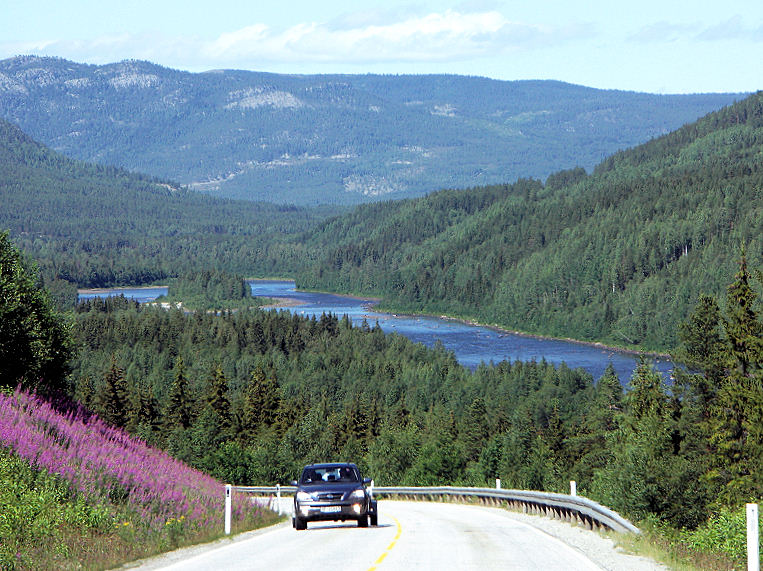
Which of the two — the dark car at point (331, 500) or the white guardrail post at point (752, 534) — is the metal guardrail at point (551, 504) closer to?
the dark car at point (331, 500)

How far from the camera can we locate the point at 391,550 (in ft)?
74.0

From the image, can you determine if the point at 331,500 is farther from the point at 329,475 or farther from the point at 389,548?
the point at 389,548

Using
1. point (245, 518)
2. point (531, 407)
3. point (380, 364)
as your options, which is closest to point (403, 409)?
point (531, 407)

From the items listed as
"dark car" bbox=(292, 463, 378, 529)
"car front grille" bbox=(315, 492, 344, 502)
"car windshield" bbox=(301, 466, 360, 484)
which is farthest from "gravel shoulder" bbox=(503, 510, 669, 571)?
"car front grille" bbox=(315, 492, 344, 502)

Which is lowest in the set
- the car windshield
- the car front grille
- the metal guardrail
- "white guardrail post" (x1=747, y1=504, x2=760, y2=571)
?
the metal guardrail

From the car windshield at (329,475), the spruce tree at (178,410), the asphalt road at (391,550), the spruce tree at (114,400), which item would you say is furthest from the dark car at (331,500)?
the spruce tree at (178,410)

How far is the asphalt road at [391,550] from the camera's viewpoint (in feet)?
66.1

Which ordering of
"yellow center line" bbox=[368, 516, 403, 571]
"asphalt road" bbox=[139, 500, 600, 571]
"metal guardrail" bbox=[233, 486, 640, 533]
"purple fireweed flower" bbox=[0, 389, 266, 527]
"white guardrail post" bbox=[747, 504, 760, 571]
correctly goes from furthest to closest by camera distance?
"metal guardrail" bbox=[233, 486, 640, 533]
"purple fireweed flower" bbox=[0, 389, 266, 527]
"asphalt road" bbox=[139, 500, 600, 571]
"yellow center line" bbox=[368, 516, 403, 571]
"white guardrail post" bbox=[747, 504, 760, 571]

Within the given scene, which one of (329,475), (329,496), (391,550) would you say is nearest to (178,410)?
(329,475)

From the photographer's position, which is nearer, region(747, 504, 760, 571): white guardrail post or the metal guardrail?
region(747, 504, 760, 571): white guardrail post

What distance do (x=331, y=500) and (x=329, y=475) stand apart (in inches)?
52.8

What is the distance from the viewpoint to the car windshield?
29.5 m

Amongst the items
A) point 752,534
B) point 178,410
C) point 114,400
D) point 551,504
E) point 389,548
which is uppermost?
point 752,534

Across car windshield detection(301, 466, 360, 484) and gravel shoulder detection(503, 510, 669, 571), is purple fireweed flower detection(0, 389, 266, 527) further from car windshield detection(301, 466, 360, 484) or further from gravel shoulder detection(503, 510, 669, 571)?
gravel shoulder detection(503, 510, 669, 571)
